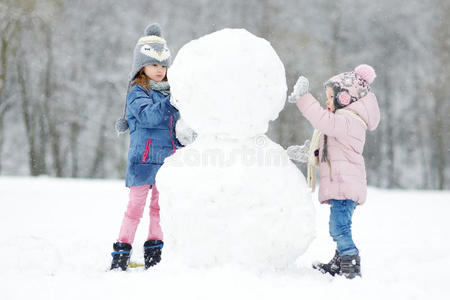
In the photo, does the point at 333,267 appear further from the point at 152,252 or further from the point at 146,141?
the point at 146,141

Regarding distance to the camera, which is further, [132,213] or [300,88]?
[132,213]

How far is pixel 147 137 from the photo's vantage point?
3363 mm

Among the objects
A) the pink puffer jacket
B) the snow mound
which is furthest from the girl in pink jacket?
the snow mound

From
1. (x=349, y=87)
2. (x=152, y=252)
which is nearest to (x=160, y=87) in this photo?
(x=152, y=252)

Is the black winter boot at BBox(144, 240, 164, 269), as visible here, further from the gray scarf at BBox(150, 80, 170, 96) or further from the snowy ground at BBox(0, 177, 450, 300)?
the gray scarf at BBox(150, 80, 170, 96)

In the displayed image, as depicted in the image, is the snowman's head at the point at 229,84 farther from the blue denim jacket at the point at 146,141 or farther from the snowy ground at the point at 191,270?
the snowy ground at the point at 191,270

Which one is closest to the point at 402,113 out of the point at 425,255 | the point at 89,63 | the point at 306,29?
the point at 306,29

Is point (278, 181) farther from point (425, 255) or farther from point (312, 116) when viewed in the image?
point (425, 255)

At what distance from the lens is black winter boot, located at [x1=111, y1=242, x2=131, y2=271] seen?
129 inches

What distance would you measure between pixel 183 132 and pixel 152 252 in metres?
0.98

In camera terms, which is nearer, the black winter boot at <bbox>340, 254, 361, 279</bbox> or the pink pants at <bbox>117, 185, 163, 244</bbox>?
the black winter boot at <bbox>340, 254, 361, 279</bbox>

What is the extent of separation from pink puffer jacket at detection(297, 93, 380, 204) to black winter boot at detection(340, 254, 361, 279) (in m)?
0.39

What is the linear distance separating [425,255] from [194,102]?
113 inches

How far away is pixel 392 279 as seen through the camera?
3.04m
